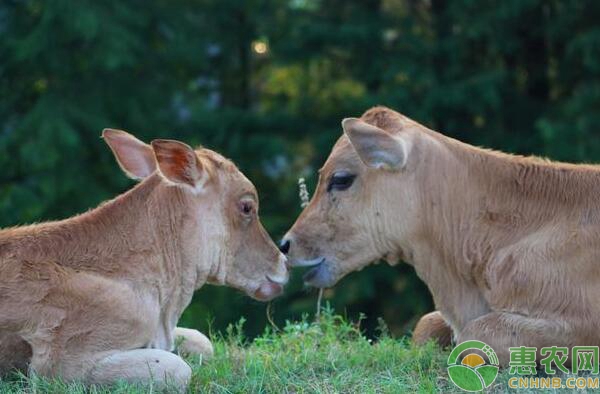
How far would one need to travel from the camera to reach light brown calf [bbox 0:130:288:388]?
6.44 metres

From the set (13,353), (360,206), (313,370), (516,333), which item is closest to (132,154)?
(360,206)

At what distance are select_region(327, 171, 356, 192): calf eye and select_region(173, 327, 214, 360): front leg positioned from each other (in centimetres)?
131

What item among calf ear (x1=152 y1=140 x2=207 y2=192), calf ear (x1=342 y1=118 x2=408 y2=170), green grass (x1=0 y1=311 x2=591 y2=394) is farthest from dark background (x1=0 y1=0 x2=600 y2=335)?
calf ear (x1=152 y1=140 x2=207 y2=192)

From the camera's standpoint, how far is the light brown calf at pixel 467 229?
688 centimetres

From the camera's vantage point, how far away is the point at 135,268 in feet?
22.4

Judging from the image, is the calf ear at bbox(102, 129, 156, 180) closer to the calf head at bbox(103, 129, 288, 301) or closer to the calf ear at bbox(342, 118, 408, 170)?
the calf head at bbox(103, 129, 288, 301)

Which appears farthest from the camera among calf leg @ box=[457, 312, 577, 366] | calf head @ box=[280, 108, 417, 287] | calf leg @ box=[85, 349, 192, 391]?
calf head @ box=[280, 108, 417, 287]

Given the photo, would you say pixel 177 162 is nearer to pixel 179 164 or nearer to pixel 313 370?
pixel 179 164

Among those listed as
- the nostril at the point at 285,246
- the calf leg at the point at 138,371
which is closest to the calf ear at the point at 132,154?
the nostril at the point at 285,246

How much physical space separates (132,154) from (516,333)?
266 cm

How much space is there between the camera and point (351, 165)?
7.63 meters

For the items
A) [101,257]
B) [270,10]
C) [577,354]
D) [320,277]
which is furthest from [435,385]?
[270,10]

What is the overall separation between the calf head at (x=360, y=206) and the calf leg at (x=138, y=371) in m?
1.48

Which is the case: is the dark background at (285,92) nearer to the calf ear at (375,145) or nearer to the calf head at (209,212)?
the calf head at (209,212)
